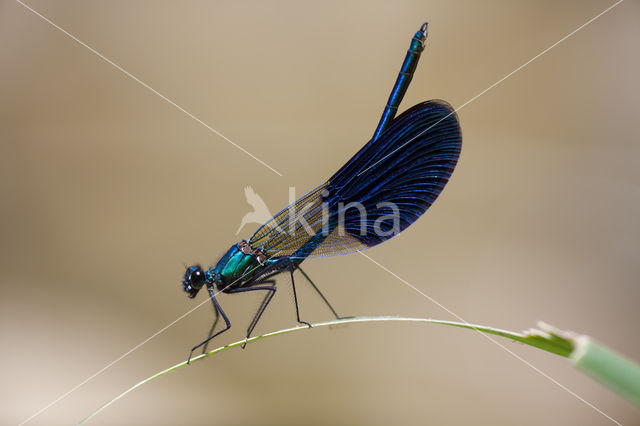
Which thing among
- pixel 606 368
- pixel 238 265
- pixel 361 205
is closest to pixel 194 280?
pixel 238 265

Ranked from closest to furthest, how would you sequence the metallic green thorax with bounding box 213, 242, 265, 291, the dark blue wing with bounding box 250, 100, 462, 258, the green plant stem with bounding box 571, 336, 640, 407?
the green plant stem with bounding box 571, 336, 640, 407 → the dark blue wing with bounding box 250, 100, 462, 258 → the metallic green thorax with bounding box 213, 242, 265, 291

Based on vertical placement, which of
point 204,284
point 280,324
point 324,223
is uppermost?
point 324,223

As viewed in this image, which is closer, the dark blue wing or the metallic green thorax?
the dark blue wing

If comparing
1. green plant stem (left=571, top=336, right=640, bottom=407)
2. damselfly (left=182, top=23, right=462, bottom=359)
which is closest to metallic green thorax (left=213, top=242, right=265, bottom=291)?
damselfly (left=182, top=23, right=462, bottom=359)

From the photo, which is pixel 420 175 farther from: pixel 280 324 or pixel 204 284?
pixel 280 324

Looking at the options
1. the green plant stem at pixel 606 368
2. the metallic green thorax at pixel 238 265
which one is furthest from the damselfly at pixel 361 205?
the green plant stem at pixel 606 368

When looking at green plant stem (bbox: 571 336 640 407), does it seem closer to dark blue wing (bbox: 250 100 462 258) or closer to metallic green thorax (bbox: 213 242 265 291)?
dark blue wing (bbox: 250 100 462 258)

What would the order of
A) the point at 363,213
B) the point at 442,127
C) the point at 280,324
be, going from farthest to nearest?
the point at 280,324 < the point at 363,213 < the point at 442,127

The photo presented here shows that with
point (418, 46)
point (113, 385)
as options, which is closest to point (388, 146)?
point (418, 46)
